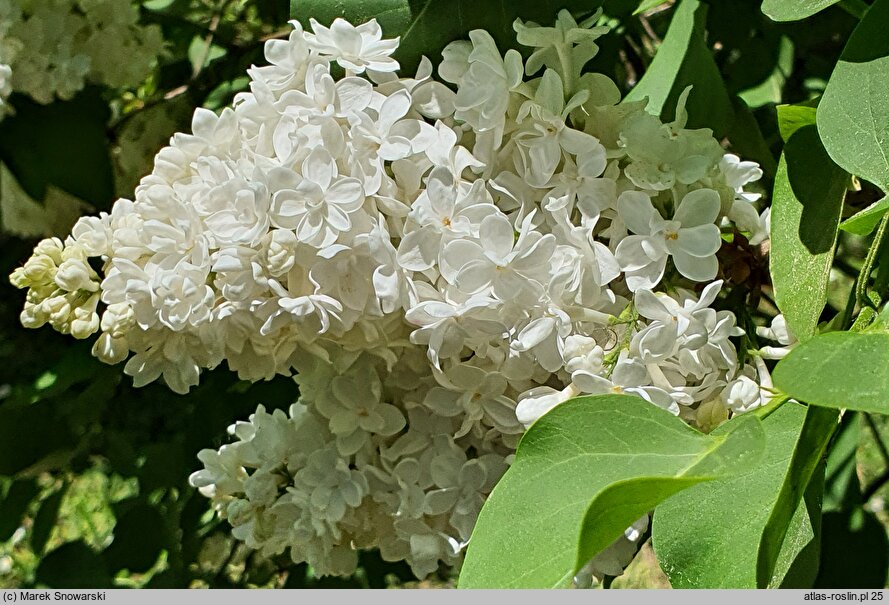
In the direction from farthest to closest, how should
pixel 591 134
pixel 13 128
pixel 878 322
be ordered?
pixel 13 128 < pixel 591 134 < pixel 878 322

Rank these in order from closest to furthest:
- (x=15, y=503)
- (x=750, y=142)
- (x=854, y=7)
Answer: (x=854, y=7) < (x=750, y=142) < (x=15, y=503)

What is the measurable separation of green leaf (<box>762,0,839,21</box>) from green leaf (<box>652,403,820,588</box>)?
0.66 feet

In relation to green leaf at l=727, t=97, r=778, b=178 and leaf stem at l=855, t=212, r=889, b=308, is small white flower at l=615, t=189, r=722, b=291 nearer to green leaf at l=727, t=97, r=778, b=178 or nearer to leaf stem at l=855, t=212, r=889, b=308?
leaf stem at l=855, t=212, r=889, b=308

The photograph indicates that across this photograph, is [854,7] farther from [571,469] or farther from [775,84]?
[571,469]

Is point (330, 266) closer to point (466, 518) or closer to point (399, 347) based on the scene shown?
point (399, 347)

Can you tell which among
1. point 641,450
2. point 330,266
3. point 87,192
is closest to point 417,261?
point 330,266

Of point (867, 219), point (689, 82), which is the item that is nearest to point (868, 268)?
point (867, 219)

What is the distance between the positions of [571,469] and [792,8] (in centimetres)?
27

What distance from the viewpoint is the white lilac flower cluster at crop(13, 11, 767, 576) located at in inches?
18.2

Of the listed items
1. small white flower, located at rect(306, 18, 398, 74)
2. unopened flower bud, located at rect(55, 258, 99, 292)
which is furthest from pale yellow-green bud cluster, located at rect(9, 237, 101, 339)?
small white flower, located at rect(306, 18, 398, 74)

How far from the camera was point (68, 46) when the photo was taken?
2.59 ft

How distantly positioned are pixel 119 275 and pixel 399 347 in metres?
0.17

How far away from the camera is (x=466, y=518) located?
552mm

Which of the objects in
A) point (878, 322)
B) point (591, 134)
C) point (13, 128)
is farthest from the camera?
point (13, 128)
